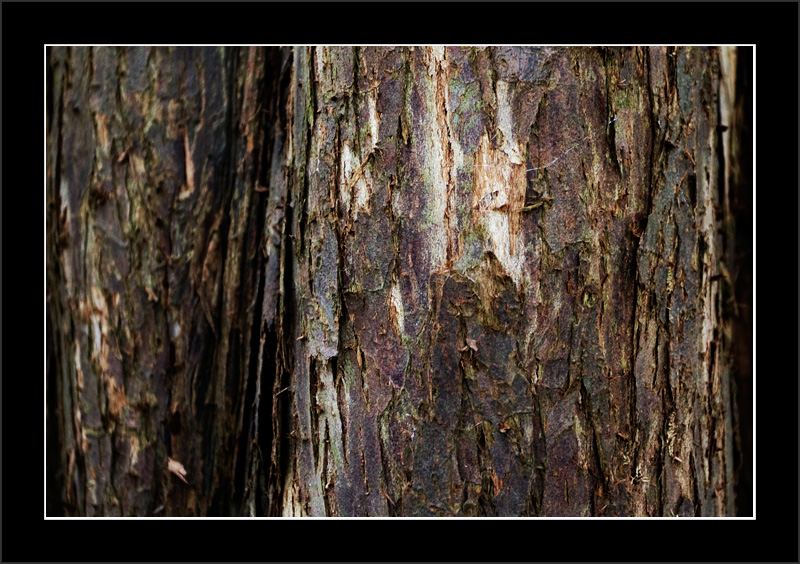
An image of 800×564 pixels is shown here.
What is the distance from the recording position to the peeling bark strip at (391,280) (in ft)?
3.13

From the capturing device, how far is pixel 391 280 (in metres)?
0.96

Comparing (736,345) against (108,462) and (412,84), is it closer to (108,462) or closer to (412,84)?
(412,84)

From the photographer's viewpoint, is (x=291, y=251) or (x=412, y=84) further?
(x=291, y=251)

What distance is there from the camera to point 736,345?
118cm

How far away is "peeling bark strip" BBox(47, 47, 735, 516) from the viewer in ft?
3.13

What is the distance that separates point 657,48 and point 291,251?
0.93 m

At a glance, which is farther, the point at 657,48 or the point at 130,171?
the point at 130,171

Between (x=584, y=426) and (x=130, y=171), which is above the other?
(x=130, y=171)

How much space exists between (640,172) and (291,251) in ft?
2.61

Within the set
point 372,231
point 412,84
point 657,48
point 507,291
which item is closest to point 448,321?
point 507,291

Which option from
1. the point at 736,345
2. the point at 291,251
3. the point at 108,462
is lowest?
the point at 108,462

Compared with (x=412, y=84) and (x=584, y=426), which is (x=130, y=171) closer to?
(x=412, y=84)

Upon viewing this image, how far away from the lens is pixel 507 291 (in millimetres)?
951

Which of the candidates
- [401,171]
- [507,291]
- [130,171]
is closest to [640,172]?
[507,291]
